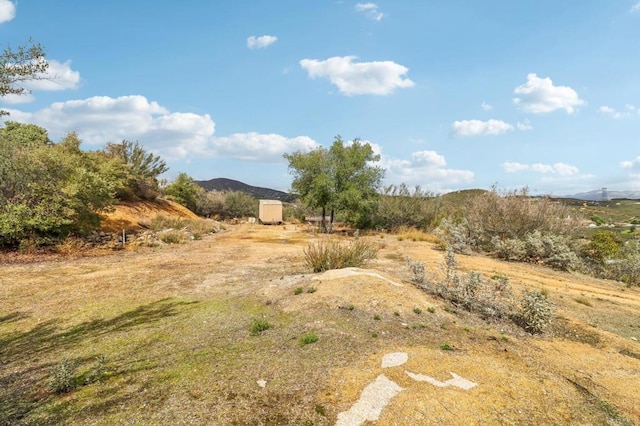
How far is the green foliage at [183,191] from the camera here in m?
33.7

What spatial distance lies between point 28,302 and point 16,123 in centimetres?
2332

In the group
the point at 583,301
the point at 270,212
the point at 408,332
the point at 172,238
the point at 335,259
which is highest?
the point at 270,212

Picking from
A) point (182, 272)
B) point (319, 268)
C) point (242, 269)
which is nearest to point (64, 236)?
point (182, 272)

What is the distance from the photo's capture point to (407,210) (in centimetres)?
2412

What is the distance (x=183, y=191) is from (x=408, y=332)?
109 feet

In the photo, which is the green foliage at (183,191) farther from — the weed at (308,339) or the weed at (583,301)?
the weed at (583,301)

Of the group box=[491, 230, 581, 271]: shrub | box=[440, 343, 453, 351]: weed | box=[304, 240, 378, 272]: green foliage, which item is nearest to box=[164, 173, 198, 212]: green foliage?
box=[304, 240, 378, 272]: green foliage

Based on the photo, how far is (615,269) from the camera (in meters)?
12.8

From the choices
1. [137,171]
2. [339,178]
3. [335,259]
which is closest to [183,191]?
[137,171]

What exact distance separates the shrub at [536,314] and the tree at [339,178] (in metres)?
17.0

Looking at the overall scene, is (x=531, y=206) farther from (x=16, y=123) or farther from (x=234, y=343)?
(x=16, y=123)

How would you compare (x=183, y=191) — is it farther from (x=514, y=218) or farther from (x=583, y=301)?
(x=583, y=301)

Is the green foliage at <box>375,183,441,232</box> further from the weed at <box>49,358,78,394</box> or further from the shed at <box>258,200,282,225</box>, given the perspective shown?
the weed at <box>49,358,78,394</box>

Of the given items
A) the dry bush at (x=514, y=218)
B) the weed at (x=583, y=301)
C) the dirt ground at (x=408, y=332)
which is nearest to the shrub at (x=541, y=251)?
the dry bush at (x=514, y=218)
